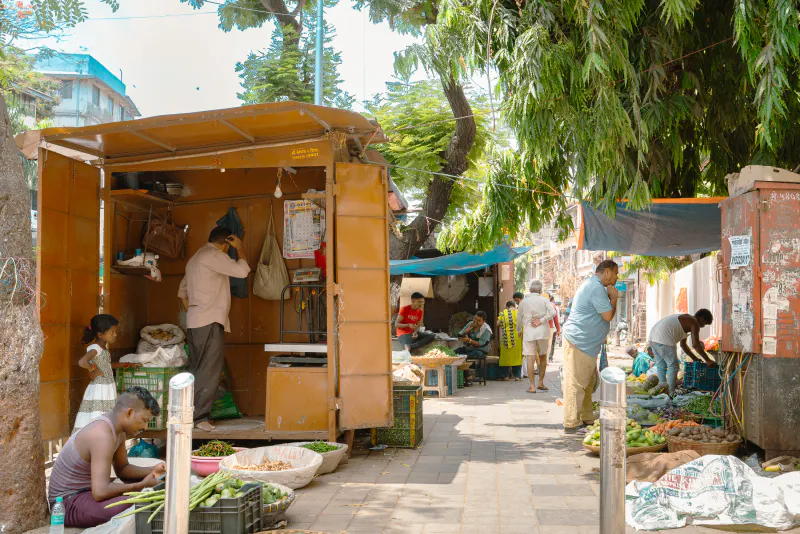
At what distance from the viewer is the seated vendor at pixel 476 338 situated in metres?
15.9

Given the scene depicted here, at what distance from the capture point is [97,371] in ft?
22.9

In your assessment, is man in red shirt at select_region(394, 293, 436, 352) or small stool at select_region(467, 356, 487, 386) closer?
man in red shirt at select_region(394, 293, 436, 352)

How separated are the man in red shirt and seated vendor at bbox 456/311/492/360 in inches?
51.8

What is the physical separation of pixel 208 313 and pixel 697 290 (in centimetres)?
1496

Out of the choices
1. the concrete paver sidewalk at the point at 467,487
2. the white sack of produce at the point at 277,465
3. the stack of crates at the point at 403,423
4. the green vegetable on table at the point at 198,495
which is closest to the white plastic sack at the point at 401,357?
the concrete paver sidewalk at the point at 467,487

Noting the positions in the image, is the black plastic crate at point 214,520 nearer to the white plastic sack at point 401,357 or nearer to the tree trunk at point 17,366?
the tree trunk at point 17,366

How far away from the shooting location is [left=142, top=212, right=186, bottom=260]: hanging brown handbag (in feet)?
29.7

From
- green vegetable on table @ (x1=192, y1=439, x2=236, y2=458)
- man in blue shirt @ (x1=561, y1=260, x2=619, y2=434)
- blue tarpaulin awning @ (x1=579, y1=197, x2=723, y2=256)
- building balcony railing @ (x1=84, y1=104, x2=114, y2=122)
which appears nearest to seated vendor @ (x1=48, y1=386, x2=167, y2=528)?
green vegetable on table @ (x1=192, y1=439, x2=236, y2=458)

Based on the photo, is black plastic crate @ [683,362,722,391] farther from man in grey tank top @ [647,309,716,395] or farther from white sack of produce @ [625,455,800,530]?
white sack of produce @ [625,455,800,530]

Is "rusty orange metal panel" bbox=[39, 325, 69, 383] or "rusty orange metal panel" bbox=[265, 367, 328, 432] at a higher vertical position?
"rusty orange metal panel" bbox=[39, 325, 69, 383]

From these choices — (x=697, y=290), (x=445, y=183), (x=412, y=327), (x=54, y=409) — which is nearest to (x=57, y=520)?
(x=54, y=409)

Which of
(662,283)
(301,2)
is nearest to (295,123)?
(301,2)

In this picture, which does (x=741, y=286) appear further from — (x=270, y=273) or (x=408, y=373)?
(x=270, y=273)

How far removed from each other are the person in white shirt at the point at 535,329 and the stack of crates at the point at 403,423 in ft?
18.6
